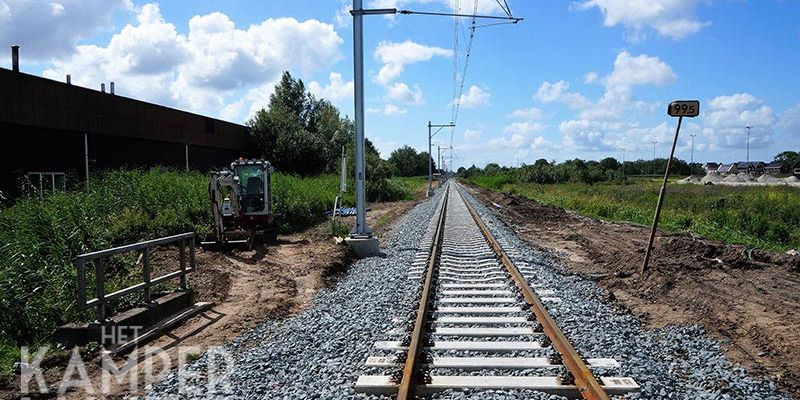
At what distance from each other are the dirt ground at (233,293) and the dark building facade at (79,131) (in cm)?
1102

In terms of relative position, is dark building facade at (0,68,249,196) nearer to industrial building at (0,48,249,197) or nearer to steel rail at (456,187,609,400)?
industrial building at (0,48,249,197)

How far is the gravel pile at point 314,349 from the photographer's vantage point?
5.23m

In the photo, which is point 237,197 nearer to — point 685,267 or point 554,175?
point 685,267

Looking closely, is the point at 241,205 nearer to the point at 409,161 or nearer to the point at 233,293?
the point at 233,293

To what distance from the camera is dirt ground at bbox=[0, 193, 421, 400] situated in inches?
238

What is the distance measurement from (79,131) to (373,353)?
23.4 meters

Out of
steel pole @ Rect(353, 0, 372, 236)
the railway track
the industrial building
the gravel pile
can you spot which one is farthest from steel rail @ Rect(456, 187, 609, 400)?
the industrial building

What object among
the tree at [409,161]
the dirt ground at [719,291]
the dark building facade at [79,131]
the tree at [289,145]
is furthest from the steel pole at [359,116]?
the tree at [409,161]

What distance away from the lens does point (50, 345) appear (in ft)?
23.1

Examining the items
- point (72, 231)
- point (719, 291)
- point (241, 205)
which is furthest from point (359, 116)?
point (719, 291)

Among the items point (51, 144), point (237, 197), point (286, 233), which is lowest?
point (286, 233)

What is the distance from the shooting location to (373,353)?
6.08 m

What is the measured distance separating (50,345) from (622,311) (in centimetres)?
735

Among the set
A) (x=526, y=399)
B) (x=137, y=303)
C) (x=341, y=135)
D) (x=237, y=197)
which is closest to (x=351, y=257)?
(x=237, y=197)
